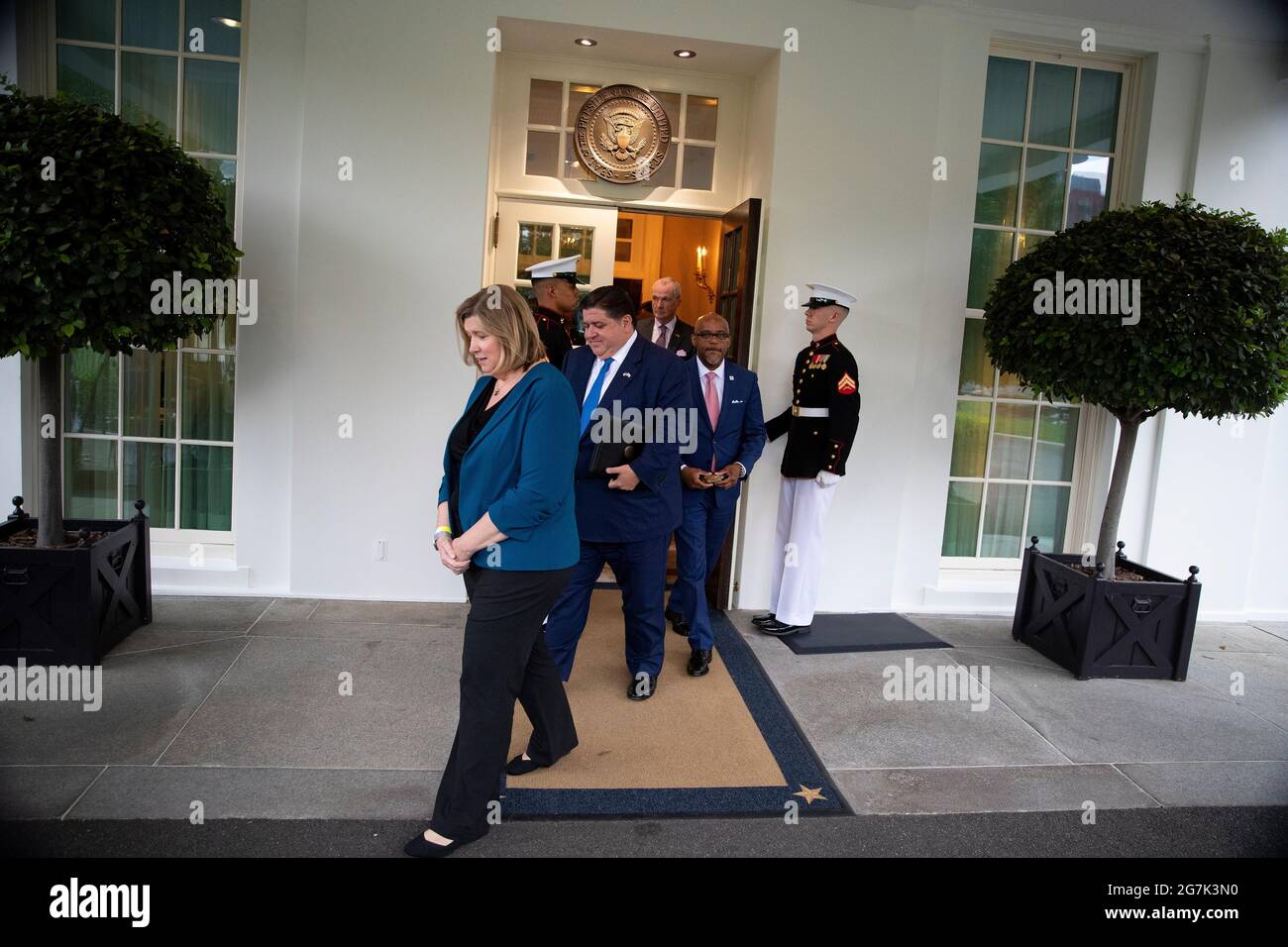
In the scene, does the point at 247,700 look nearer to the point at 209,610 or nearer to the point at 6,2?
the point at 209,610

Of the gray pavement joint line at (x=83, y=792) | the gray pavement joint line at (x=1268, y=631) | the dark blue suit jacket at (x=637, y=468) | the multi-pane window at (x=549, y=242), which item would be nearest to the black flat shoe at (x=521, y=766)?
the dark blue suit jacket at (x=637, y=468)

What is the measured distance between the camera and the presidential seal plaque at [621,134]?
517 centimetres

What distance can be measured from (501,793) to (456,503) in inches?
40.0

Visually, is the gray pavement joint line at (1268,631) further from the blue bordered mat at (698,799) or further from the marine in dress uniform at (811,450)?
the blue bordered mat at (698,799)

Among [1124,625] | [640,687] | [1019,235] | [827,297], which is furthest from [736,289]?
[1124,625]

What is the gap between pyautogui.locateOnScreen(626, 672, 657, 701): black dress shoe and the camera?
3735 mm

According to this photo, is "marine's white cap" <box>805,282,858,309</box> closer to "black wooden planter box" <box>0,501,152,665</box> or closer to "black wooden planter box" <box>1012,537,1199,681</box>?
"black wooden planter box" <box>1012,537,1199,681</box>

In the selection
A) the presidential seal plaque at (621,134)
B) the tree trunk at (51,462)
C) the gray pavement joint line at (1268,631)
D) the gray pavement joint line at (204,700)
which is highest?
the presidential seal plaque at (621,134)

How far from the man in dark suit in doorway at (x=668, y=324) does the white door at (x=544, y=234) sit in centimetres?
60

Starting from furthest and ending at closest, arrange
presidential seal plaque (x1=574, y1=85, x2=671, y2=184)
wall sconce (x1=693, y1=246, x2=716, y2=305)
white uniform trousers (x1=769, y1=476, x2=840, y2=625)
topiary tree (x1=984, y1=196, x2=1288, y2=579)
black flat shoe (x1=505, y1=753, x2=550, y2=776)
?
wall sconce (x1=693, y1=246, x2=716, y2=305) → presidential seal plaque (x1=574, y1=85, x2=671, y2=184) → white uniform trousers (x1=769, y1=476, x2=840, y2=625) → topiary tree (x1=984, y1=196, x2=1288, y2=579) → black flat shoe (x1=505, y1=753, x2=550, y2=776)

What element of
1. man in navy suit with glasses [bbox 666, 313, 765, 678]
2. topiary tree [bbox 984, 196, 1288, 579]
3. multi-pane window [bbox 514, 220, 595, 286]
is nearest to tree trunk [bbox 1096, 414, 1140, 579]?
topiary tree [bbox 984, 196, 1288, 579]

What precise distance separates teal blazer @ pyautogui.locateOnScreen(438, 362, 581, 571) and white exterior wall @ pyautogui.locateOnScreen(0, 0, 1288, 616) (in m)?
2.38

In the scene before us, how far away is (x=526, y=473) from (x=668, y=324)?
2805mm
